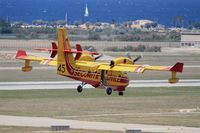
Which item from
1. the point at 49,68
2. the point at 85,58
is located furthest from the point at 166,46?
the point at 85,58

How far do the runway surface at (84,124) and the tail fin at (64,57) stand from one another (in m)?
4.42

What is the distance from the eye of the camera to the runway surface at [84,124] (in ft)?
186

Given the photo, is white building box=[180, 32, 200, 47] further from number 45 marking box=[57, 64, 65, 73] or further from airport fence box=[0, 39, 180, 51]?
number 45 marking box=[57, 64, 65, 73]

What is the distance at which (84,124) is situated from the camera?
59250 mm

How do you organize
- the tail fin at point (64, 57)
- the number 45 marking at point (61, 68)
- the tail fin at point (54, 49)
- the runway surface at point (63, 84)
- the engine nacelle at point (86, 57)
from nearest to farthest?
the tail fin at point (64, 57), the number 45 marking at point (61, 68), the engine nacelle at point (86, 57), the tail fin at point (54, 49), the runway surface at point (63, 84)

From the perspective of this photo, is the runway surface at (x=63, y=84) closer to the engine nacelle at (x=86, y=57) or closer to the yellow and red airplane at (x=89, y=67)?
the yellow and red airplane at (x=89, y=67)

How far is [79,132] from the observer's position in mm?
54906

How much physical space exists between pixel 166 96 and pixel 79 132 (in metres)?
23.7

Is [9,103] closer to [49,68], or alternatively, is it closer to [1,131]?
[1,131]

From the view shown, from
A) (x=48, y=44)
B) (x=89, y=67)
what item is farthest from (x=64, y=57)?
(x=48, y=44)

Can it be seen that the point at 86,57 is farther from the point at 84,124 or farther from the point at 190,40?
the point at 190,40

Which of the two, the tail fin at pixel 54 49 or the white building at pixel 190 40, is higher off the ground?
the tail fin at pixel 54 49

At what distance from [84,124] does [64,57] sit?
677 centimetres

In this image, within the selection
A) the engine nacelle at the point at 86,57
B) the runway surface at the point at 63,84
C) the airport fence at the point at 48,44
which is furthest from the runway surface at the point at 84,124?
the airport fence at the point at 48,44
